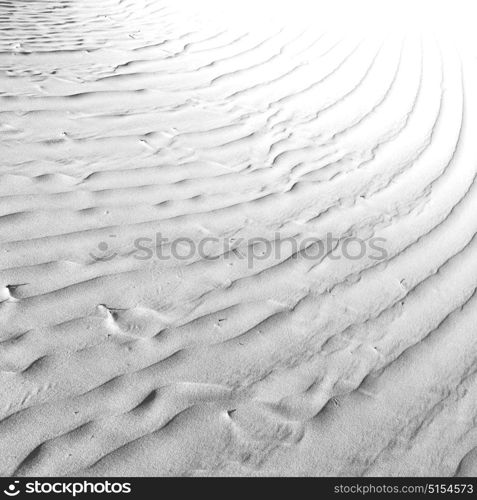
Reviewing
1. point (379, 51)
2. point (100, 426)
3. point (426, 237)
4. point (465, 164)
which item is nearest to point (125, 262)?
point (100, 426)

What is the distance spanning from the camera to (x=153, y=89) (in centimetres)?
476

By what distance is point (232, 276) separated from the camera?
284 centimetres

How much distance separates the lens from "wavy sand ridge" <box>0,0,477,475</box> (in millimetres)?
2117

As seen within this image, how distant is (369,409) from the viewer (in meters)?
2.26

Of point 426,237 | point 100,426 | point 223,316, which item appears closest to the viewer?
point 100,426

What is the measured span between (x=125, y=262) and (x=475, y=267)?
64.6 inches

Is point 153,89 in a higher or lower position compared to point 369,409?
higher

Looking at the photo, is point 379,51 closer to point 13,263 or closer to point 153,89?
point 153,89

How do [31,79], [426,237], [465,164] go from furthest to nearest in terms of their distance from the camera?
[31,79]
[465,164]
[426,237]

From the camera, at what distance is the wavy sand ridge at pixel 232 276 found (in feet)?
A: 6.95

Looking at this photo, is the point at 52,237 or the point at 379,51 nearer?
the point at 52,237
